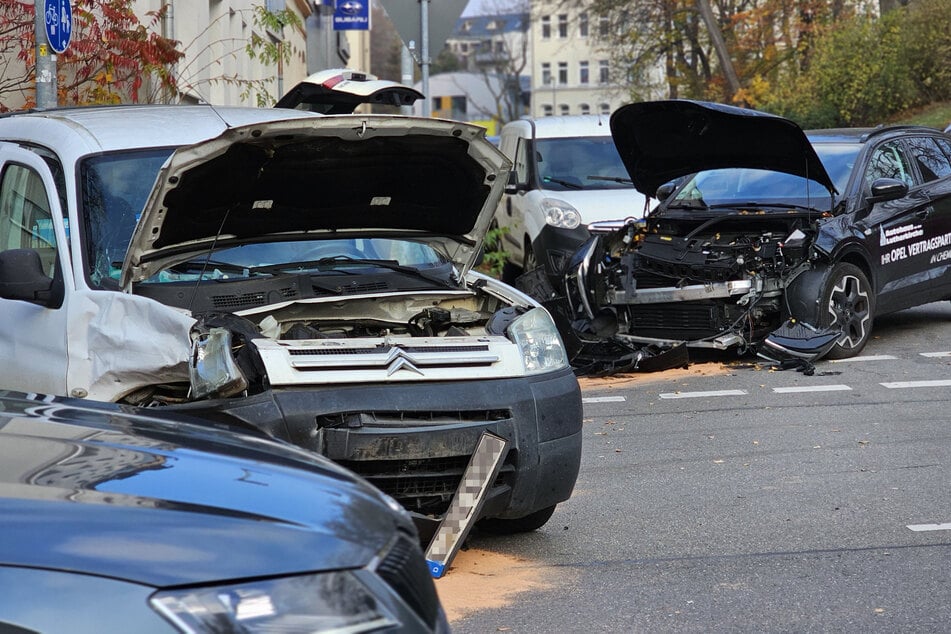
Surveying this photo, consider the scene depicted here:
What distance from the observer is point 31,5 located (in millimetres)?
12062

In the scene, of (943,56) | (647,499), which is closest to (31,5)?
(647,499)

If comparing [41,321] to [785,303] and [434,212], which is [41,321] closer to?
[434,212]

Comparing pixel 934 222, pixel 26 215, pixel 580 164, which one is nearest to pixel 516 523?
pixel 26 215

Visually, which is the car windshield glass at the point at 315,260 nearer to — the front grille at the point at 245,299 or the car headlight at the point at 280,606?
the front grille at the point at 245,299

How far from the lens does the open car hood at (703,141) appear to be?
384 inches

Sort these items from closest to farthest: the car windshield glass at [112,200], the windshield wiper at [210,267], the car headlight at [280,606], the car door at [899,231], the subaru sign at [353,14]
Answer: the car headlight at [280,606] → the car windshield glass at [112,200] → the windshield wiper at [210,267] → the car door at [899,231] → the subaru sign at [353,14]

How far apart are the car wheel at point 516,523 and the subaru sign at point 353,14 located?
18.8 metres

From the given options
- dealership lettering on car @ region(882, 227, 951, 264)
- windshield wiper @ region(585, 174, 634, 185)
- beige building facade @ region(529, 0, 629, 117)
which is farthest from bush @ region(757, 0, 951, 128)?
beige building facade @ region(529, 0, 629, 117)

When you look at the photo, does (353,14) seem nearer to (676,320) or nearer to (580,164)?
(580,164)

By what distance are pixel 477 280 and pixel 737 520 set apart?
67.4 inches

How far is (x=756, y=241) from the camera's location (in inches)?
397

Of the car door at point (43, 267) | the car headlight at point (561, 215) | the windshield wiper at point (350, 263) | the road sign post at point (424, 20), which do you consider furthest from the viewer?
the road sign post at point (424, 20)

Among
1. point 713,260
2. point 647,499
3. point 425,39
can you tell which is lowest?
point 647,499

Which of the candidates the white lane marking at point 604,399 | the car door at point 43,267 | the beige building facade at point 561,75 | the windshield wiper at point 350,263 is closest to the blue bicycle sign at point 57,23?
the car door at point 43,267
